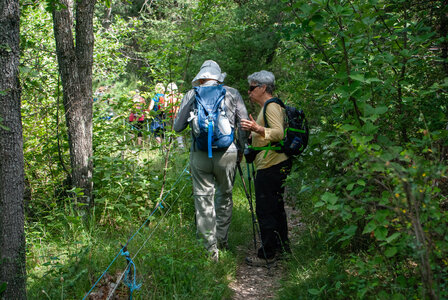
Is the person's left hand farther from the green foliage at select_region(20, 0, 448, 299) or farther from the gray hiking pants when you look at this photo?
the green foliage at select_region(20, 0, 448, 299)

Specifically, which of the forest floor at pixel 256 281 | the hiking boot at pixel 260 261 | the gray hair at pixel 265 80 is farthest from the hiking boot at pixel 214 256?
the gray hair at pixel 265 80

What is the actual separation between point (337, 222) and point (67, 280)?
261cm

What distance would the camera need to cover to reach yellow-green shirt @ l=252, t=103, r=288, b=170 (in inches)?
179

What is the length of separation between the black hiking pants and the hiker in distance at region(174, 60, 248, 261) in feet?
1.31

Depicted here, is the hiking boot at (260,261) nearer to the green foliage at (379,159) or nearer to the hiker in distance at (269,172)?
the hiker in distance at (269,172)

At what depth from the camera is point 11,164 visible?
125 inches

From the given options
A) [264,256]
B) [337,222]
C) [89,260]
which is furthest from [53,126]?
[337,222]

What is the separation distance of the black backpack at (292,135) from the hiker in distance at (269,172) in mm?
56

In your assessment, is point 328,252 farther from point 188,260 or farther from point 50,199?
point 50,199

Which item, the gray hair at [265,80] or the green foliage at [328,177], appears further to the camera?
the gray hair at [265,80]

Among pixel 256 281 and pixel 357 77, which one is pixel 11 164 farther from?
pixel 256 281

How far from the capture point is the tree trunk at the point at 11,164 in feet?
10.0

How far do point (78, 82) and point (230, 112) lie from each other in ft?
6.84

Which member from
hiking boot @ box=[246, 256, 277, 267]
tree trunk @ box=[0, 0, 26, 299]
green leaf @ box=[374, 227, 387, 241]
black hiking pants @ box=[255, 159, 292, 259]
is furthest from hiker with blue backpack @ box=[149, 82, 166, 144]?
green leaf @ box=[374, 227, 387, 241]
